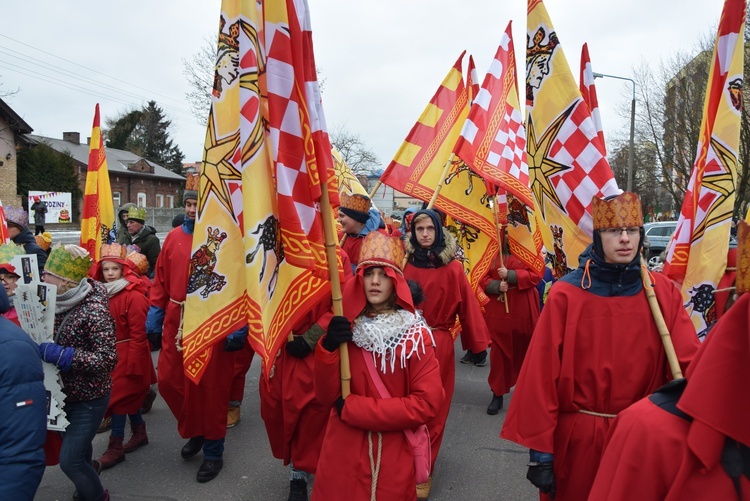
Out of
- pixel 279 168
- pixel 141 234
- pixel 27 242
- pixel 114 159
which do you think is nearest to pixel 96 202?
pixel 27 242

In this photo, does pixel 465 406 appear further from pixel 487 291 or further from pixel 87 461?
pixel 87 461

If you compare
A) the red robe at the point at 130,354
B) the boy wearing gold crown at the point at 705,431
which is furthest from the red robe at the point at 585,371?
the red robe at the point at 130,354

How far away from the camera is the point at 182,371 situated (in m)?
4.73

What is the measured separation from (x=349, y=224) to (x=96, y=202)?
9.88 feet

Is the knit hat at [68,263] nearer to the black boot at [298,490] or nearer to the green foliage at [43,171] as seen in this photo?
the black boot at [298,490]

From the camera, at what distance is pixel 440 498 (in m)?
4.22

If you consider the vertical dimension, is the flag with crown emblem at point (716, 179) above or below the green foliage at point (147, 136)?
below

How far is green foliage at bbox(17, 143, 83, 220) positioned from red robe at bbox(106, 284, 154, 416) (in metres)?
35.3

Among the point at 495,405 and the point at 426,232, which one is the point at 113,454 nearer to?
the point at 426,232

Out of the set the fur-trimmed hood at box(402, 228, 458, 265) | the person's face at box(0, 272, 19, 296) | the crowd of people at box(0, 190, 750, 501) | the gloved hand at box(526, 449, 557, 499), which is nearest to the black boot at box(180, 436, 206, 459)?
the crowd of people at box(0, 190, 750, 501)

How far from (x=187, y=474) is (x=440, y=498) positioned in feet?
6.73

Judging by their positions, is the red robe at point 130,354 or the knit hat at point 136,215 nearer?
the red robe at point 130,354

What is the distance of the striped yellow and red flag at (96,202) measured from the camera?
636cm

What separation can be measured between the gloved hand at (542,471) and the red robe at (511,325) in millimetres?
3391
